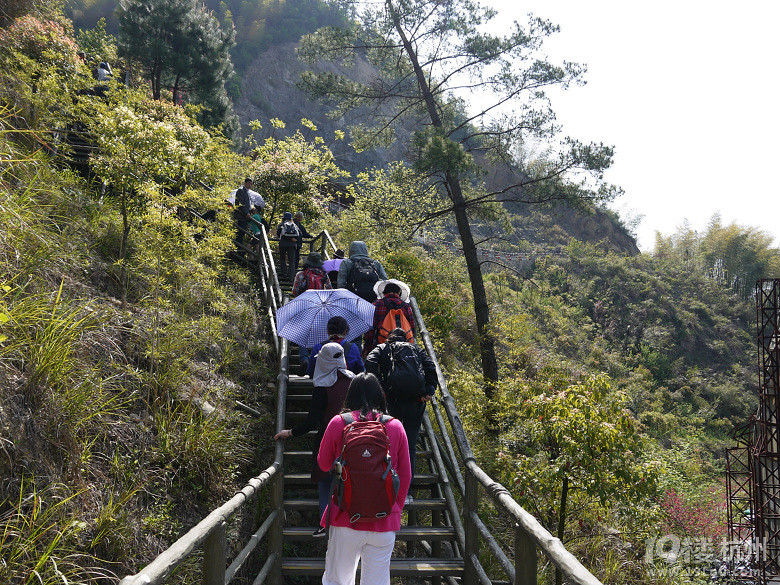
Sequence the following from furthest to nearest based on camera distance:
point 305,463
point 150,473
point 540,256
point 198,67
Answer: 1. point 540,256
2. point 198,67
3. point 305,463
4. point 150,473

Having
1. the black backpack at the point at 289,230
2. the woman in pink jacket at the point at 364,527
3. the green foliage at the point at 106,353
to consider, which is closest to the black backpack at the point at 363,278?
the green foliage at the point at 106,353

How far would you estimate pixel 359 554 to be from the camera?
2916 mm

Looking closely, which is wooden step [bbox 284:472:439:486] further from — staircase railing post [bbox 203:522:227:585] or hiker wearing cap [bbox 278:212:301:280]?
hiker wearing cap [bbox 278:212:301:280]

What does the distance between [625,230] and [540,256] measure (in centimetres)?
1678

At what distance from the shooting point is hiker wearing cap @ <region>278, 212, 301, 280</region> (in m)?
9.75

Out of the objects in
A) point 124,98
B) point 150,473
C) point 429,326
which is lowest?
point 150,473

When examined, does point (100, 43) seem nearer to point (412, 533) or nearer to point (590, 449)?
point (412, 533)

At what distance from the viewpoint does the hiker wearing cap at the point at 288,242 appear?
9750 mm

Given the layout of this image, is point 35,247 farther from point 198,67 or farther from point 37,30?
point 198,67

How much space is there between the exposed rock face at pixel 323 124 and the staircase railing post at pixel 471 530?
3939 cm

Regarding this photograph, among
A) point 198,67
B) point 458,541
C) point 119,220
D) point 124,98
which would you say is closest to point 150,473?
point 458,541

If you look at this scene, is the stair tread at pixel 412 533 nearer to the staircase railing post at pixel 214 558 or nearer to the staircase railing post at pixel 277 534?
the staircase railing post at pixel 277 534

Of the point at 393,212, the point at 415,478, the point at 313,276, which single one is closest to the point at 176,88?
the point at 393,212

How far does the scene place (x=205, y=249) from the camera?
728 cm
